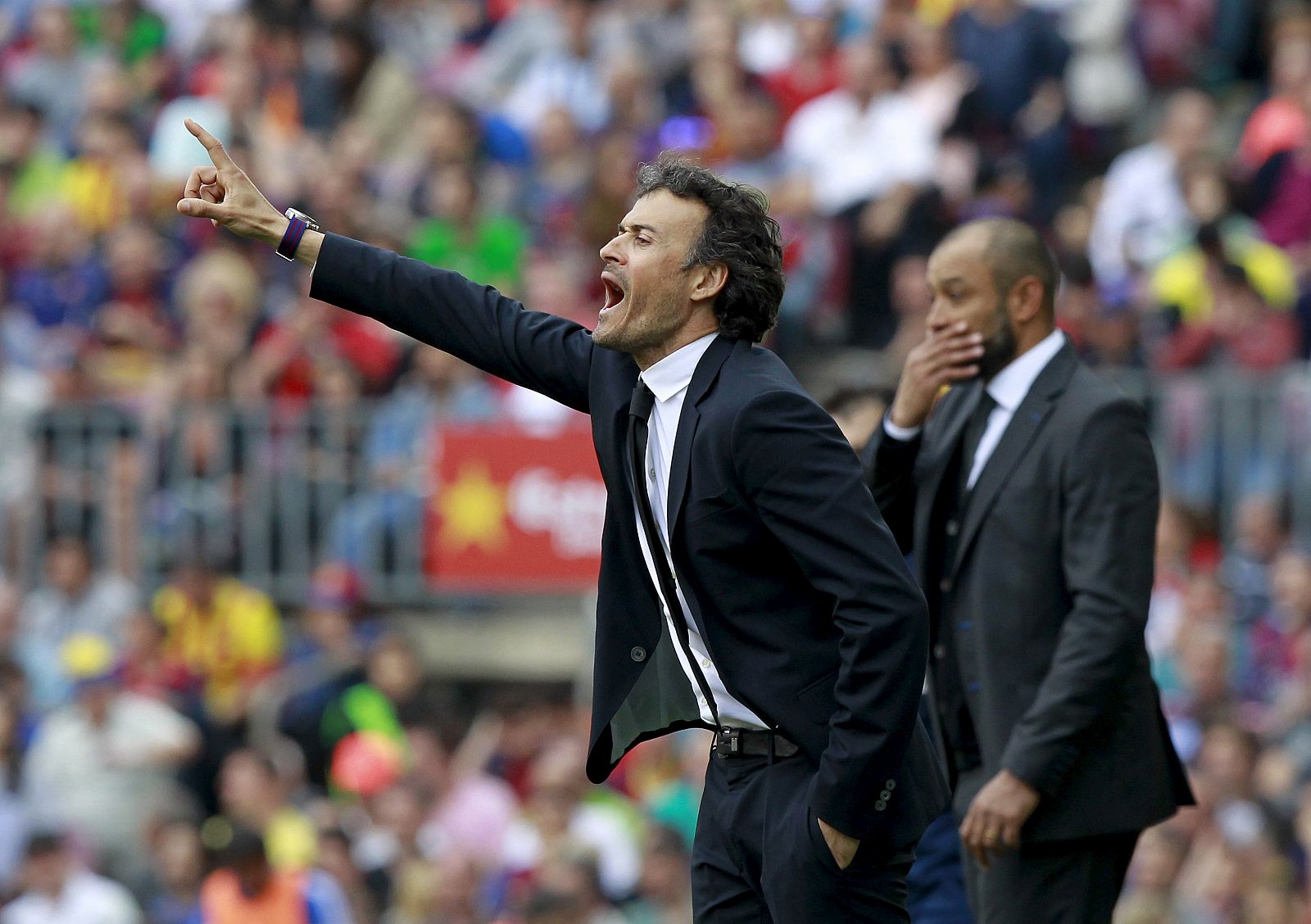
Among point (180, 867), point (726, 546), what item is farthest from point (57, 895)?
point (726, 546)

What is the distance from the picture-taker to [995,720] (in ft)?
17.0

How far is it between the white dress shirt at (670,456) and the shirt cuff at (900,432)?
1216 mm

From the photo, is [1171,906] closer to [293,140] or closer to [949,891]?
[949,891]

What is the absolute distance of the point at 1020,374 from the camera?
538 centimetres

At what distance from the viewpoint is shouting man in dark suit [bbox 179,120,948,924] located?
404cm

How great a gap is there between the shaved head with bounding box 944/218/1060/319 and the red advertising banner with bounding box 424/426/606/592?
5338mm

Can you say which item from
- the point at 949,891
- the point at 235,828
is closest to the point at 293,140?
the point at 235,828

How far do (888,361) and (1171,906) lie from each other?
12.7ft

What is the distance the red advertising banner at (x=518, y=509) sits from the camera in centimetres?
→ 1082

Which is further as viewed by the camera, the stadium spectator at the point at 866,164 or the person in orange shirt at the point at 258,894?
the stadium spectator at the point at 866,164

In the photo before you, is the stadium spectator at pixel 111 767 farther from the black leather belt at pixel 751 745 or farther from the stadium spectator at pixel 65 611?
the black leather belt at pixel 751 745

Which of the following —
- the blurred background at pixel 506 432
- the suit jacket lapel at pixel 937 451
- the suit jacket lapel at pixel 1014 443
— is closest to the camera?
the suit jacket lapel at pixel 1014 443

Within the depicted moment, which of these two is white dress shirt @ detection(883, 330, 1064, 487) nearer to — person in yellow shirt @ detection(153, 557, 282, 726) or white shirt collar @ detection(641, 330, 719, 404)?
white shirt collar @ detection(641, 330, 719, 404)

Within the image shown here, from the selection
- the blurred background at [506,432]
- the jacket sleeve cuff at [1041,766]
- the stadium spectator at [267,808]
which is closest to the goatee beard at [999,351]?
the jacket sleeve cuff at [1041,766]
